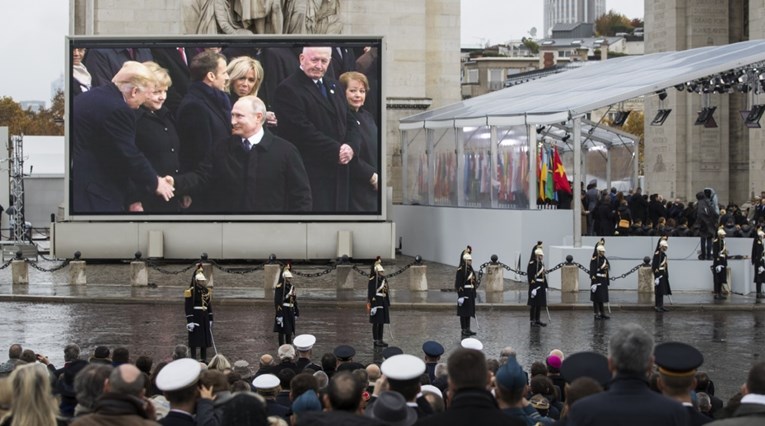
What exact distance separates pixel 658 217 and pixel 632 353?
2935 cm

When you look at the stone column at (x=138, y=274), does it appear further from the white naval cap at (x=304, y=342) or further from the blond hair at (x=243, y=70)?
the white naval cap at (x=304, y=342)

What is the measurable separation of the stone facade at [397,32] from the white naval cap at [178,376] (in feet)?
101

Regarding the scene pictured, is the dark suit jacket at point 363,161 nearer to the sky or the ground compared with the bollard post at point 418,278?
nearer to the sky

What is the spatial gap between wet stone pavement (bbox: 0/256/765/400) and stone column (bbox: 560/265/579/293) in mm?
234

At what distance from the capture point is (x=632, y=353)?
6840 mm

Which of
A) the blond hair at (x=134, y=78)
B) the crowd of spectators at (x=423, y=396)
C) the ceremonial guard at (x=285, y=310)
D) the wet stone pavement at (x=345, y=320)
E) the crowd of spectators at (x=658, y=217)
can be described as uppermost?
the blond hair at (x=134, y=78)

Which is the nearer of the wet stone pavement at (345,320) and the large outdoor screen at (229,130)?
the wet stone pavement at (345,320)

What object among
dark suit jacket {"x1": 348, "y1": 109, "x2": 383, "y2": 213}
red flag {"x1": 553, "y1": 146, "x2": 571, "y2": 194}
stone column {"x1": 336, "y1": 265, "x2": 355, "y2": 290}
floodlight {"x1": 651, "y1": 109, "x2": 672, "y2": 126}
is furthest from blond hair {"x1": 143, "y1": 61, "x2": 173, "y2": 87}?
floodlight {"x1": 651, "y1": 109, "x2": 672, "y2": 126}

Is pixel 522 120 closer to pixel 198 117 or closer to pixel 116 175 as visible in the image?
pixel 198 117

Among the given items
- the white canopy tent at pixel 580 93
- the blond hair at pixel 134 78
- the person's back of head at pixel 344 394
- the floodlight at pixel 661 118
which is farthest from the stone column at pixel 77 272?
the person's back of head at pixel 344 394

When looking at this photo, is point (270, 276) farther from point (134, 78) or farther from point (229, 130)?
point (134, 78)

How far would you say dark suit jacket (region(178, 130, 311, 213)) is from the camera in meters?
34.4

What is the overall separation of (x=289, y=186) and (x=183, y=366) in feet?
87.7

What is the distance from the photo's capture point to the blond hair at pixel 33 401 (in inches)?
272
